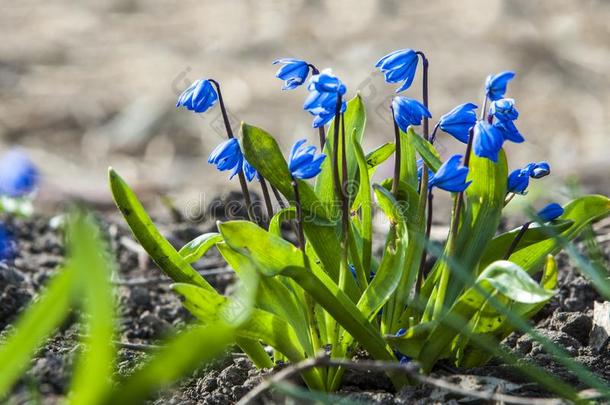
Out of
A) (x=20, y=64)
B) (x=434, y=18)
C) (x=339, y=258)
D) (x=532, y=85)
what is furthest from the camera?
(x=434, y=18)

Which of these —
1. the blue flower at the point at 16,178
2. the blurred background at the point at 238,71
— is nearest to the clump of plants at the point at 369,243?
the blue flower at the point at 16,178

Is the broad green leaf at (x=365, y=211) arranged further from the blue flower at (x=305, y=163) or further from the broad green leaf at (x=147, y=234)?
the broad green leaf at (x=147, y=234)

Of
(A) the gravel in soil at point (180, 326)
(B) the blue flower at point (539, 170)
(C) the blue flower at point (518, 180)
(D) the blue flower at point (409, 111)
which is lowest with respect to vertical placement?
(A) the gravel in soil at point (180, 326)

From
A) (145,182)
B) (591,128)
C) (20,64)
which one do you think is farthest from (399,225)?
(20,64)

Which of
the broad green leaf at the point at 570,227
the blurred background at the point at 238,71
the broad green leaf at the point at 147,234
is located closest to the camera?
the broad green leaf at the point at 147,234

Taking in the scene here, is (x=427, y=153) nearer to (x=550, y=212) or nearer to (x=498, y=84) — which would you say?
(x=498, y=84)

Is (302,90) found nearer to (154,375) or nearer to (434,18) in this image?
(434,18)

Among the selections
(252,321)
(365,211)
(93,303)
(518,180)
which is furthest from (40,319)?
(518,180)

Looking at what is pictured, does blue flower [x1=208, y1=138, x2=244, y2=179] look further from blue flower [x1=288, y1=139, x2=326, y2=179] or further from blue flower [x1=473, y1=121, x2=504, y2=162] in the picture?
blue flower [x1=473, y1=121, x2=504, y2=162]
